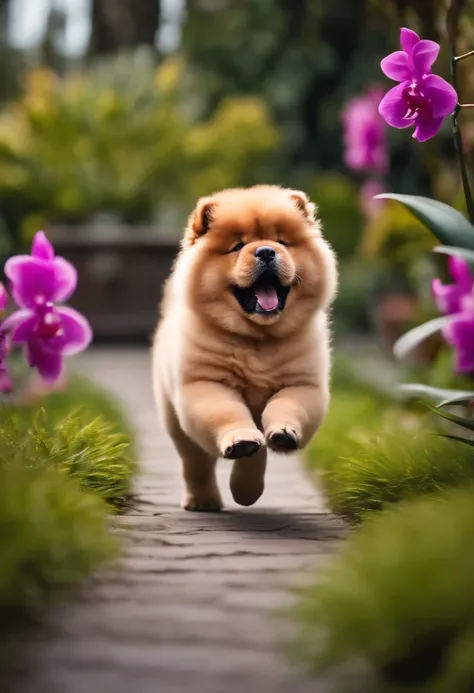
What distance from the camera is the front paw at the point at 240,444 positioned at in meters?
2.71

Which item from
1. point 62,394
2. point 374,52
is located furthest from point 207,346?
point 374,52

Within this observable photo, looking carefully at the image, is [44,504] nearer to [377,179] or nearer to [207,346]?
[207,346]

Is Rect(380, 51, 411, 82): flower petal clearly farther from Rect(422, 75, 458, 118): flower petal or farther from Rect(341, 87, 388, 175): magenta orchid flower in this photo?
Rect(341, 87, 388, 175): magenta orchid flower

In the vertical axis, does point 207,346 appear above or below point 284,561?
above

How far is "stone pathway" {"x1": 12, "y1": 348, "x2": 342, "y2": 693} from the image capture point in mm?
1861

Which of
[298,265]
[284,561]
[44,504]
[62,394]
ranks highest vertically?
[298,265]

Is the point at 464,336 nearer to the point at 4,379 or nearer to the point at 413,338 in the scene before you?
the point at 413,338

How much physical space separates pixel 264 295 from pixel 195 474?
2.22ft

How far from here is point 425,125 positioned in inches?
121

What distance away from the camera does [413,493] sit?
9.65 ft

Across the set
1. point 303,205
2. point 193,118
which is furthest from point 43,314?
point 193,118

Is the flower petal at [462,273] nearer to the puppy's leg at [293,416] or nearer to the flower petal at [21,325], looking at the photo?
the puppy's leg at [293,416]

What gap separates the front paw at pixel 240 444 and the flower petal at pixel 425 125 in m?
1.03

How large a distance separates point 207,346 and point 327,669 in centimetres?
135
